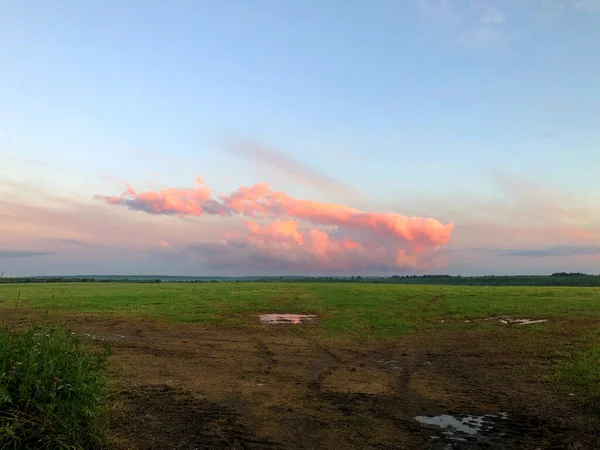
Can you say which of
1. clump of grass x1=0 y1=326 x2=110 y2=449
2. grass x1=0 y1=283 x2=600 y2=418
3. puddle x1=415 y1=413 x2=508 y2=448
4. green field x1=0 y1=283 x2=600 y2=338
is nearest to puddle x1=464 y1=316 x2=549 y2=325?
grass x1=0 y1=283 x2=600 y2=418

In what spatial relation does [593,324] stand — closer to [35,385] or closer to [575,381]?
[575,381]

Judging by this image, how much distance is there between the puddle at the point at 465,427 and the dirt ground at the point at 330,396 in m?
0.06

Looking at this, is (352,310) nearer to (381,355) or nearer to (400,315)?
(400,315)

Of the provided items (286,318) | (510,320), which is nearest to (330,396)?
(286,318)

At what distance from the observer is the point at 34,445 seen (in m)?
6.58

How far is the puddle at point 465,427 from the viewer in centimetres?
897

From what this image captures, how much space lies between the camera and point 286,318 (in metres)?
30.2

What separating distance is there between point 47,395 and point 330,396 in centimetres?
702

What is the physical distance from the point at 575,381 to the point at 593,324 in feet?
47.8

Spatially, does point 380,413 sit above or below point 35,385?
below

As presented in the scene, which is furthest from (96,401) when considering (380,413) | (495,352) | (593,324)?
(593,324)

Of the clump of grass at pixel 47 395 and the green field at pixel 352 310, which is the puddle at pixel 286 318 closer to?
the green field at pixel 352 310

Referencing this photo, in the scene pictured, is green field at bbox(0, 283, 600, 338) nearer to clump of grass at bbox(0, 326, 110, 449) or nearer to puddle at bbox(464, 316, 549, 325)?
puddle at bbox(464, 316, 549, 325)

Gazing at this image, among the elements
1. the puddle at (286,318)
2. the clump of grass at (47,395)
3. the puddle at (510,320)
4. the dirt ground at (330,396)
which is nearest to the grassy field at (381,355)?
the dirt ground at (330,396)
